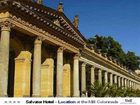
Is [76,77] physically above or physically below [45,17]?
below

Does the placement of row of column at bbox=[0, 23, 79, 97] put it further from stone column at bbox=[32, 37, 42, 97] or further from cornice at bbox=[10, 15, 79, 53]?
cornice at bbox=[10, 15, 79, 53]

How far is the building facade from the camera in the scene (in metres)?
27.7

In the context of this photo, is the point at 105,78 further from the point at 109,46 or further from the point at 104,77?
the point at 109,46

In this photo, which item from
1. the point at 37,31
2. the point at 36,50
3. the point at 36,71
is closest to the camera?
the point at 36,71

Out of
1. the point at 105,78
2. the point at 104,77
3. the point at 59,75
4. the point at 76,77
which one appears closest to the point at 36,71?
the point at 59,75

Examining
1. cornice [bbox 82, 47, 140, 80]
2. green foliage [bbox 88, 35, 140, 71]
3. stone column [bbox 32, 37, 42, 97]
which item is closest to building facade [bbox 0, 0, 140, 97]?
stone column [bbox 32, 37, 42, 97]

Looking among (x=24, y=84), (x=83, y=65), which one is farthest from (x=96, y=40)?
(x=24, y=84)

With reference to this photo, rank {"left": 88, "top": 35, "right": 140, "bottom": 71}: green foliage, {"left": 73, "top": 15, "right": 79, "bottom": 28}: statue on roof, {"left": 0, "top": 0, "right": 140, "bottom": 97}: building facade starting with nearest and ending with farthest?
{"left": 0, "top": 0, "right": 140, "bottom": 97}: building facade → {"left": 73, "top": 15, "right": 79, "bottom": 28}: statue on roof → {"left": 88, "top": 35, "right": 140, "bottom": 71}: green foliage

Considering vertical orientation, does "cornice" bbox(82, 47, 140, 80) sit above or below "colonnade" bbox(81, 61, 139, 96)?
above

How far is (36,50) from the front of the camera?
3234 centimetres

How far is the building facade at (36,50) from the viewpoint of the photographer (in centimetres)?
2773

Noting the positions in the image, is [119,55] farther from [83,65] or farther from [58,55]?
[58,55]

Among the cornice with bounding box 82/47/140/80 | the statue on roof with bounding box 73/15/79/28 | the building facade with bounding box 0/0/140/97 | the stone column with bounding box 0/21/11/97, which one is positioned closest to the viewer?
the stone column with bounding box 0/21/11/97

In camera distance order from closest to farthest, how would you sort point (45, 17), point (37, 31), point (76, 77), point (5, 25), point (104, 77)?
point (5, 25)
point (37, 31)
point (45, 17)
point (76, 77)
point (104, 77)
